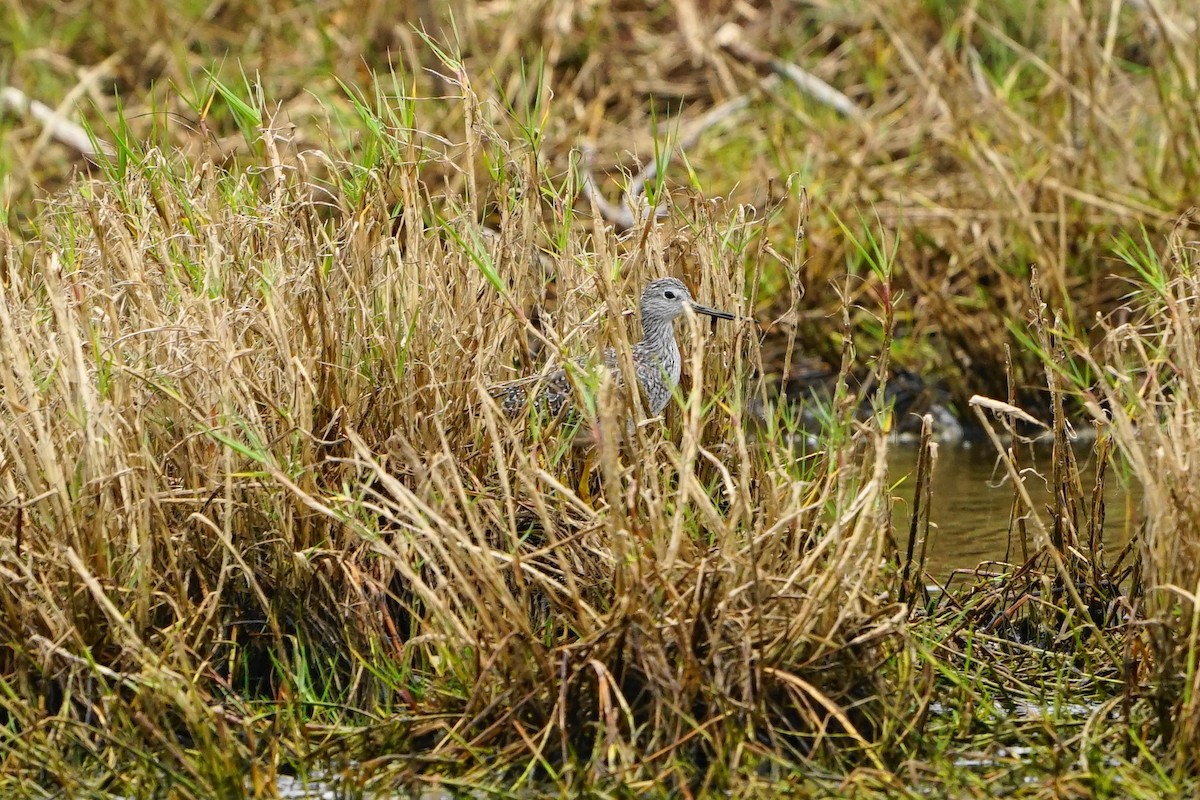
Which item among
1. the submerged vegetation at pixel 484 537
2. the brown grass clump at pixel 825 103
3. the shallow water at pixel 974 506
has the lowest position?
the shallow water at pixel 974 506

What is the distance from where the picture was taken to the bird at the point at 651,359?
15.7 feet

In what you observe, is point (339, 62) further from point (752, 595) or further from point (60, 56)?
point (752, 595)

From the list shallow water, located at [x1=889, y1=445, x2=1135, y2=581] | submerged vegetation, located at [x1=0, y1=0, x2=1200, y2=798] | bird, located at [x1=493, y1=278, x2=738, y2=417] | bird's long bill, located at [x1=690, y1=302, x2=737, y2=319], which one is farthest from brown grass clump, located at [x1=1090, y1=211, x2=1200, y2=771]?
bird, located at [x1=493, y1=278, x2=738, y2=417]

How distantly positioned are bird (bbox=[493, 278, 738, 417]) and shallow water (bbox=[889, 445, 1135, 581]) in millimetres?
773

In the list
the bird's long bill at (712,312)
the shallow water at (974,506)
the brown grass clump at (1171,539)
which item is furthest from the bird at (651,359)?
the brown grass clump at (1171,539)

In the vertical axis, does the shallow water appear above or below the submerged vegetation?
below

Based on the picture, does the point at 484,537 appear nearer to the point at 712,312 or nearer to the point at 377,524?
the point at 377,524

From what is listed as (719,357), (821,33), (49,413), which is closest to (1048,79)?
(821,33)

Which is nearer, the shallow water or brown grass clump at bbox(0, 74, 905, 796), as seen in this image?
brown grass clump at bbox(0, 74, 905, 796)

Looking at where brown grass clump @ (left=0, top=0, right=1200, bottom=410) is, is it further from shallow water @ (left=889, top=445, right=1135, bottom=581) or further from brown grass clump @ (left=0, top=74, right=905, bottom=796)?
brown grass clump @ (left=0, top=74, right=905, bottom=796)

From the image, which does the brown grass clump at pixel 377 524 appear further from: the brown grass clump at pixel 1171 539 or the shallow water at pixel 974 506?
the shallow water at pixel 974 506

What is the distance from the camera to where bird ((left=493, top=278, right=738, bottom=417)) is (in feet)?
15.7

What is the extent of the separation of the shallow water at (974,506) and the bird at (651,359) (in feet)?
2.54

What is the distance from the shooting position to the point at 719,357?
16.1 ft
